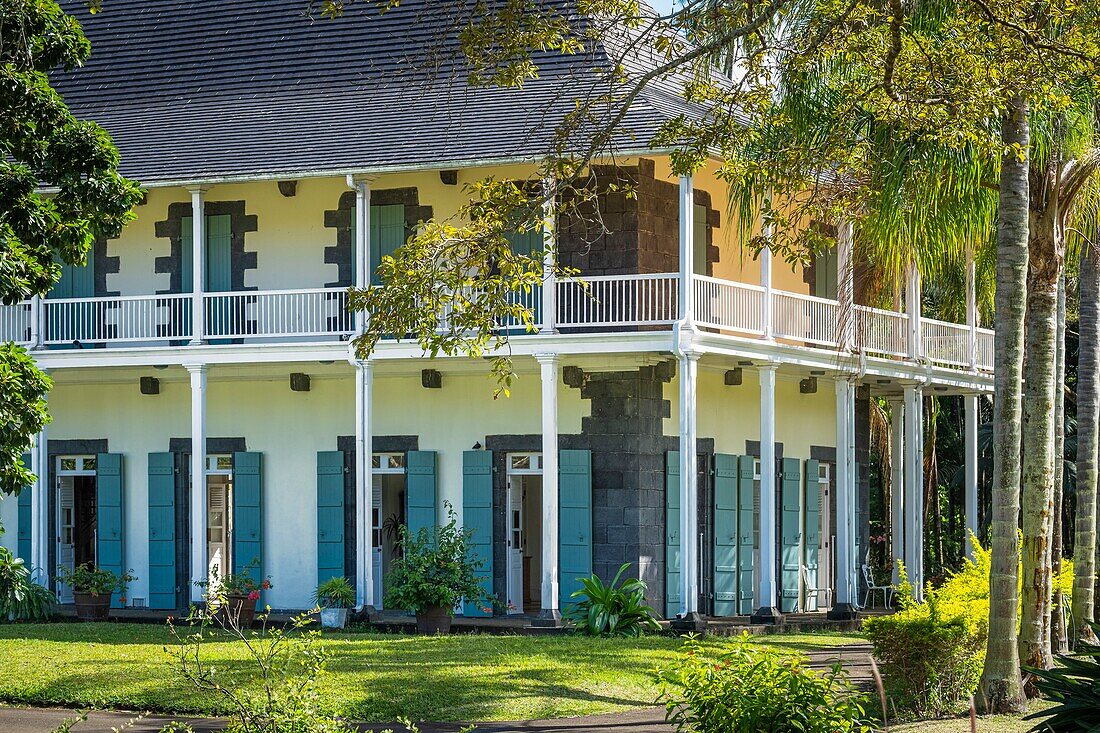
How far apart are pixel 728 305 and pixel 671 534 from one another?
3.09 m

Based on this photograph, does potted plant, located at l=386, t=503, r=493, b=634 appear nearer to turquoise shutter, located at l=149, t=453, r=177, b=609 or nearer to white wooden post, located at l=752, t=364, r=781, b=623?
white wooden post, located at l=752, t=364, r=781, b=623

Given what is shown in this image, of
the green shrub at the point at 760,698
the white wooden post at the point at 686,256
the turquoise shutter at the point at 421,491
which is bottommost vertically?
the green shrub at the point at 760,698

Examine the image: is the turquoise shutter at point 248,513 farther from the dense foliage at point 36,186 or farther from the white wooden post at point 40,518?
the dense foliage at point 36,186

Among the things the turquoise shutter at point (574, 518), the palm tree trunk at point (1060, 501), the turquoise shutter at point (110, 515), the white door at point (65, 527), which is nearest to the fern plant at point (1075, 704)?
the palm tree trunk at point (1060, 501)

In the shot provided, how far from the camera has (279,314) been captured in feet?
74.2

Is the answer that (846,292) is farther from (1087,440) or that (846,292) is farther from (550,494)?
(550,494)

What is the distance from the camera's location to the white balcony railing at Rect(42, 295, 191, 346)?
880 inches

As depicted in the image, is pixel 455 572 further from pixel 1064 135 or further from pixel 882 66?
pixel 882 66

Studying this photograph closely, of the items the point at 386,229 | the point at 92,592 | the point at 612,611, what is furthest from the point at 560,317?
the point at 92,592

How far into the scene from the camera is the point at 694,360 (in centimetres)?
1997

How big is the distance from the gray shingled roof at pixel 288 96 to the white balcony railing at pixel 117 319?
5.89ft

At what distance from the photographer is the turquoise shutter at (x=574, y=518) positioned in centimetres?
2149

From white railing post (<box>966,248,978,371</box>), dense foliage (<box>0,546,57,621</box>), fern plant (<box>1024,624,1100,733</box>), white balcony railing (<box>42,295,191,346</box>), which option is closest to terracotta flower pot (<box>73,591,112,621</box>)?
dense foliage (<box>0,546,57,621</box>)

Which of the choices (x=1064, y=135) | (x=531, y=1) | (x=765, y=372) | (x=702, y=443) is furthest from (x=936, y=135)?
(x=702, y=443)
